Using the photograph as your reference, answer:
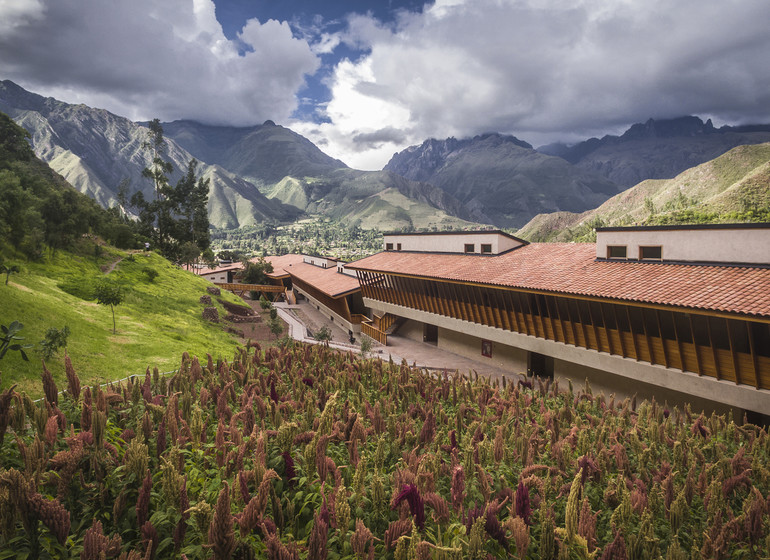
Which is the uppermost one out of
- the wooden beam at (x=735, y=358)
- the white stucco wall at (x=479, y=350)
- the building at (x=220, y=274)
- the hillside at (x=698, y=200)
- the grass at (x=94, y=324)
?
the hillside at (x=698, y=200)

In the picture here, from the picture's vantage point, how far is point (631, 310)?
16.2 metres

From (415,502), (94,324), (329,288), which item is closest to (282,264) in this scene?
(329,288)

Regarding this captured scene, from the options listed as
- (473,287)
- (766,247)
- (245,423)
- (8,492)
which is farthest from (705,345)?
(8,492)

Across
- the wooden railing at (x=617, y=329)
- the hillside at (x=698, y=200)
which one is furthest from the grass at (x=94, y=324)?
the hillside at (x=698, y=200)

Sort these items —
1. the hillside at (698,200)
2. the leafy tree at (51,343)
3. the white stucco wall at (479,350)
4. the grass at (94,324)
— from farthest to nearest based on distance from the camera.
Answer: the hillside at (698,200), the white stucco wall at (479,350), the grass at (94,324), the leafy tree at (51,343)

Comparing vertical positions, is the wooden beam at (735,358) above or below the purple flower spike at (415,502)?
below

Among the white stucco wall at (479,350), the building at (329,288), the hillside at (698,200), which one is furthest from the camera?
the hillside at (698,200)

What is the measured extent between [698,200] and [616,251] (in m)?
103

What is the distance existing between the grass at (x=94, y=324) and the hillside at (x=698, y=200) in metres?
77.2

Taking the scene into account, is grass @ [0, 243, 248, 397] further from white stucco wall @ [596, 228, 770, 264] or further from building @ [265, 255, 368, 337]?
white stucco wall @ [596, 228, 770, 264]

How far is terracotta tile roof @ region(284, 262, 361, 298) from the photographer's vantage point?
122 ft

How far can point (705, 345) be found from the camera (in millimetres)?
14445

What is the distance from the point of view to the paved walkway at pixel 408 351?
80.5 ft

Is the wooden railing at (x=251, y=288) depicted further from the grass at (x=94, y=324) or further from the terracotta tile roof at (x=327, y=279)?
the grass at (x=94, y=324)
